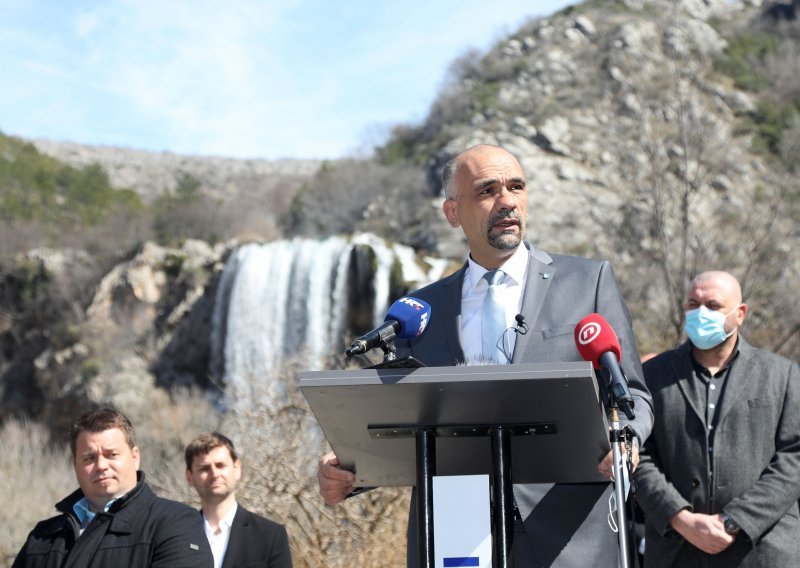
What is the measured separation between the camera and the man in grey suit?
11.0 feet

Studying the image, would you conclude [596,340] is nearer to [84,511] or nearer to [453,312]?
[453,312]

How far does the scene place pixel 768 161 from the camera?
132ft

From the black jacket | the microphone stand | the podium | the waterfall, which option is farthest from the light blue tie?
the waterfall

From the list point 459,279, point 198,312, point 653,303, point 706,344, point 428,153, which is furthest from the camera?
point 428,153

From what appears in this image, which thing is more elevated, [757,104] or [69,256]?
[757,104]

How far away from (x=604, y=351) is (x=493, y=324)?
66 centimetres

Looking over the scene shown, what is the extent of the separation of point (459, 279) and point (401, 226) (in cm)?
3686

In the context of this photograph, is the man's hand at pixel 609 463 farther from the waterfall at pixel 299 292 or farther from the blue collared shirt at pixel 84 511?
the waterfall at pixel 299 292

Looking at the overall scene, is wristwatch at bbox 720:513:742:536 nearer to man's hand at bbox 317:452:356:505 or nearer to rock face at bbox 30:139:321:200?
man's hand at bbox 317:452:356:505

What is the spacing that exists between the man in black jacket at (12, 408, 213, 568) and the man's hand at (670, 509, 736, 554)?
226 centimetres

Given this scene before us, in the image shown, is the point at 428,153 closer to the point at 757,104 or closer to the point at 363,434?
the point at 757,104

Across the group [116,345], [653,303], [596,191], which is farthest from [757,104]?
[116,345]

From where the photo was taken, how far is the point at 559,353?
347 cm

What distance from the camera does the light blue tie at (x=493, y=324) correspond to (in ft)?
11.6
